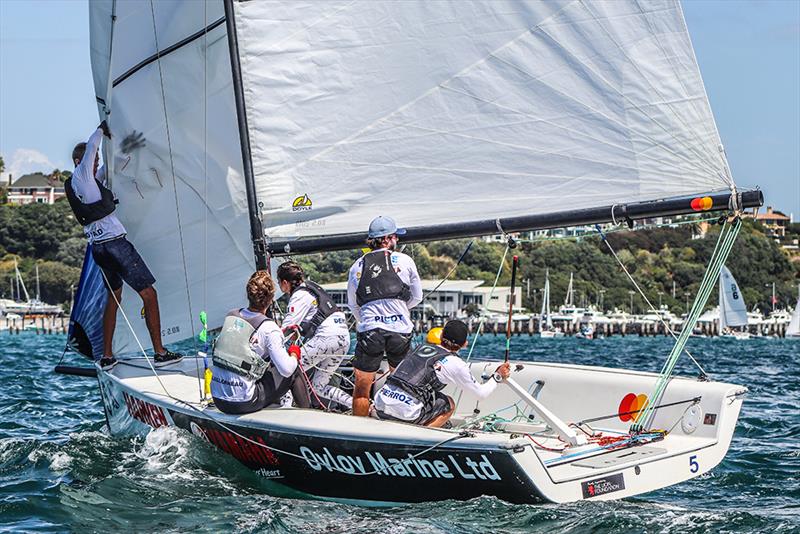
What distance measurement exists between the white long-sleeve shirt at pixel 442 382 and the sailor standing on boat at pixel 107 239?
3161 mm

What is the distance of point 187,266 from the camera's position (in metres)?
10.4

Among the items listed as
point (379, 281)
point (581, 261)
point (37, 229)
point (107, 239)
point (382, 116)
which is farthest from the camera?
point (37, 229)

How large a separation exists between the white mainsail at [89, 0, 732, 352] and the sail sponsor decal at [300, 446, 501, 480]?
232 cm

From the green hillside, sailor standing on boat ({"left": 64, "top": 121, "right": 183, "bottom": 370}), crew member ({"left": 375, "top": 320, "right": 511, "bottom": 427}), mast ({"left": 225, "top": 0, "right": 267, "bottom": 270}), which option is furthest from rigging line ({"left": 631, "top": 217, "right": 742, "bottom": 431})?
the green hillside

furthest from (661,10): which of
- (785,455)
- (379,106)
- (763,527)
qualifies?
(785,455)

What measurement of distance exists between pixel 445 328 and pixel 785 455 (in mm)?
4270

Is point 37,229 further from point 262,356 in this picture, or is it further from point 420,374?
point 420,374

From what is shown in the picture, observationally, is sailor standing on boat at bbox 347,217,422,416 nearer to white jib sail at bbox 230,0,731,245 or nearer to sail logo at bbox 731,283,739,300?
white jib sail at bbox 230,0,731,245

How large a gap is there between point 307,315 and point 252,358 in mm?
1121

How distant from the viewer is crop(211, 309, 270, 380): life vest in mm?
7723

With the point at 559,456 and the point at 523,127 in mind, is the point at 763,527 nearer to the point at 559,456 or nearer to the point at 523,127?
the point at 559,456

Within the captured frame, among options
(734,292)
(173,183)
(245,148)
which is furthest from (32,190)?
(245,148)

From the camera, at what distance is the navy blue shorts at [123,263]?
9.88 metres

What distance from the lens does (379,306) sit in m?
8.06
